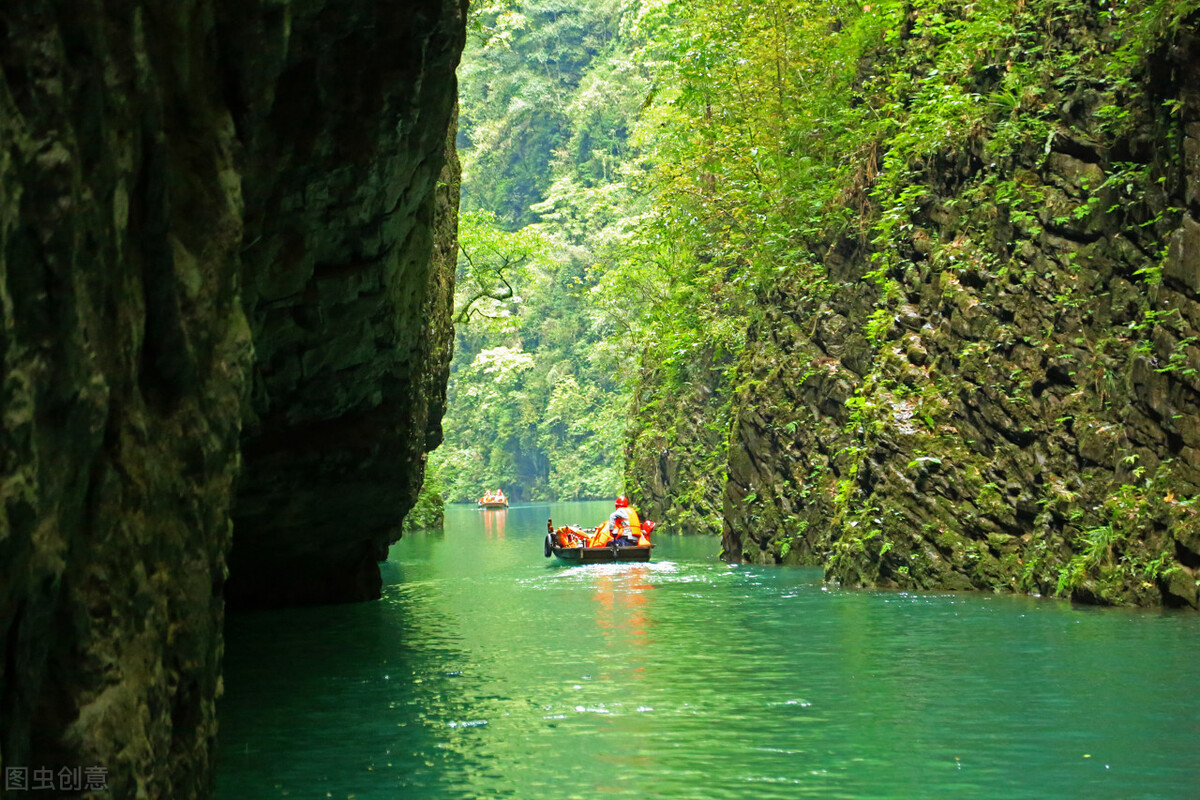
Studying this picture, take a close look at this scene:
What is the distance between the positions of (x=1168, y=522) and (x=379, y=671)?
29.1 feet

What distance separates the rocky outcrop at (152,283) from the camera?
441 cm

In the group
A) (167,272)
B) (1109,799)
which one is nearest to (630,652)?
(1109,799)

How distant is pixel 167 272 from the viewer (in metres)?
5.91

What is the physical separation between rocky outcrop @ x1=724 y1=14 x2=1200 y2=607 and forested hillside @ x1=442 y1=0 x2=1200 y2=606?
0.12 feet

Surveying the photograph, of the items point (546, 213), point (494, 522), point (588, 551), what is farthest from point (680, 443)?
point (546, 213)

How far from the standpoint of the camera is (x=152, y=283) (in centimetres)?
586

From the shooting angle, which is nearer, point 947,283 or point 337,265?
point 337,265

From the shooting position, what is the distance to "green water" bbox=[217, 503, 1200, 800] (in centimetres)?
720

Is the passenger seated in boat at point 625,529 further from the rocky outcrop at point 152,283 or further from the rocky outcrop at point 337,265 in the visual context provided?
the rocky outcrop at point 152,283

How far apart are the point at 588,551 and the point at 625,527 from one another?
91cm

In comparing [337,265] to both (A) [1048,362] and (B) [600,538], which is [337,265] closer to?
(A) [1048,362]

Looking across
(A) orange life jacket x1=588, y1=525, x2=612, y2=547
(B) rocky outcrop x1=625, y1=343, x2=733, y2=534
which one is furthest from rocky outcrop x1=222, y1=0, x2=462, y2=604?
(B) rocky outcrop x1=625, y1=343, x2=733, y2=534

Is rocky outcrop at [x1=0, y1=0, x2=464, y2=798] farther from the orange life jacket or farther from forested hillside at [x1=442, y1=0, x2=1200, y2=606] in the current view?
the orange life jacket

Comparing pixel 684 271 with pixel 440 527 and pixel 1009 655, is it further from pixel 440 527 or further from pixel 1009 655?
pixel 1009 655
